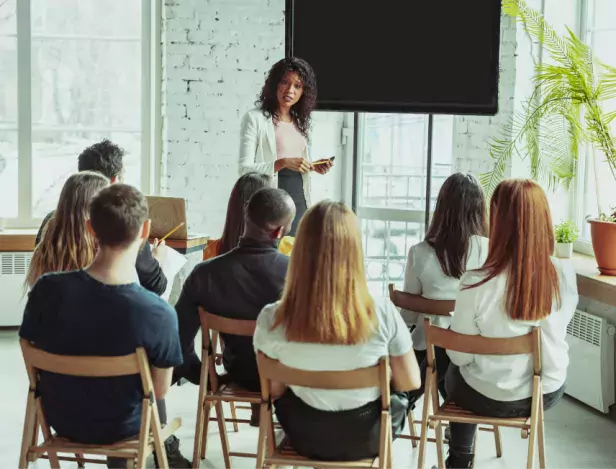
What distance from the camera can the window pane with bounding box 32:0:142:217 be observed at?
5.54 meters

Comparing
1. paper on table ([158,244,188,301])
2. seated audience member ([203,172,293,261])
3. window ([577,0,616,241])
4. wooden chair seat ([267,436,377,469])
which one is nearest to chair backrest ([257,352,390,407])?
wooden chair seat ([267,436,377,469])

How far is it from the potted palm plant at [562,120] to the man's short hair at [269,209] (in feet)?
5.70

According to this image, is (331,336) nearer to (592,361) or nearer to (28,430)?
(28,430)

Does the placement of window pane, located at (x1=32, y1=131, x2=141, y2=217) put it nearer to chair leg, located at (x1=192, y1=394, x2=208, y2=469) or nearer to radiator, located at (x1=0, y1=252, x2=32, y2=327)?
radiator, located at (x1=0, y1=252, x2=32, y2=327)

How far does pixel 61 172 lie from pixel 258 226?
3083 mm

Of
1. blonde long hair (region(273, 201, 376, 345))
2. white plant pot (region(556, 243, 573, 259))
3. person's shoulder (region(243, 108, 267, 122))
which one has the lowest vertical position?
white plant pot (region(556, 243, 573, 259))

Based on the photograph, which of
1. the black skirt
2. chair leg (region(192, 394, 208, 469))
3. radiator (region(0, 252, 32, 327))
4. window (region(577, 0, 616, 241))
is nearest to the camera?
Answer: chair leg (region(192, 394, 208, 469))

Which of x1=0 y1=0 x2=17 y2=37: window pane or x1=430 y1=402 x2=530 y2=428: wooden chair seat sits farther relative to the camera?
x1=0 y1=0 x2=17 y2=37: window pane

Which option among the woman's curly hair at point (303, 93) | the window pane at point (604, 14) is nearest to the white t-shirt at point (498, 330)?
the woman's curly hair at point (303, 93)

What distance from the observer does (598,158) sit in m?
4.75

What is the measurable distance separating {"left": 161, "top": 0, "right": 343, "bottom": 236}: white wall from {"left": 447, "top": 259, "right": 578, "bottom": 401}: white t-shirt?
2.92m

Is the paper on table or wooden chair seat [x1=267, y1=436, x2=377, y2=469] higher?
the paper on table

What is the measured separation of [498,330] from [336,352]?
736 mm

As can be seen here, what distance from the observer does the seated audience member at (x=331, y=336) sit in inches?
90.5
